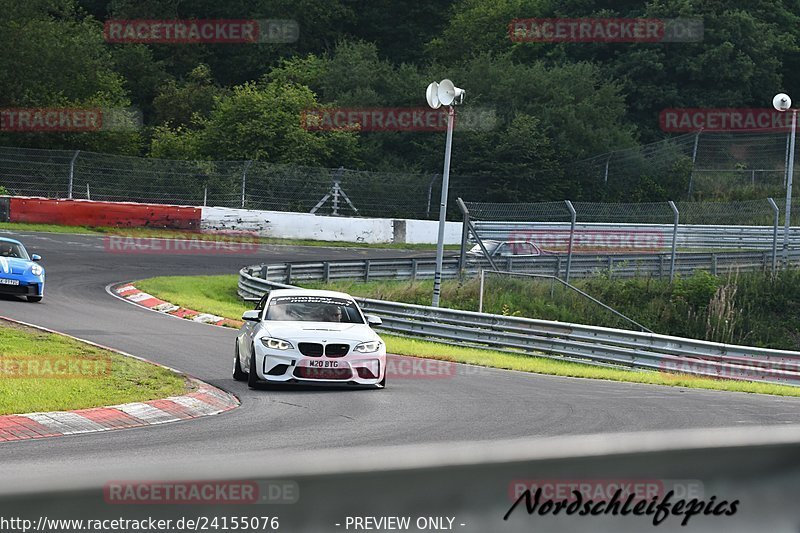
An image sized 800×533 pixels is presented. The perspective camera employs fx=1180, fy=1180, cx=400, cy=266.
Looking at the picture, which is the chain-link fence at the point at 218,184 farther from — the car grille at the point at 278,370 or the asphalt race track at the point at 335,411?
the car grille at the point at 278,370

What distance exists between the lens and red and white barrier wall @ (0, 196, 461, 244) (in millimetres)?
37438

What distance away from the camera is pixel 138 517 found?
7.84 ft

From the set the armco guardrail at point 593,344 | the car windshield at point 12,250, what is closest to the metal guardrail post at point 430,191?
the armco guardrail at point 593,344

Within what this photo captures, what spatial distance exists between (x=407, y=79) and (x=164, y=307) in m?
35.5

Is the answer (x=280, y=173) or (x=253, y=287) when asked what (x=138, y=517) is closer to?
(x=253, y=287)

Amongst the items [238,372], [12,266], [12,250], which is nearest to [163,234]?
[12,250]

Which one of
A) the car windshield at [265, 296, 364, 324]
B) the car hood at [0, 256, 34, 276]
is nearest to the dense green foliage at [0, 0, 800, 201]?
the car hood at [0, 256, 34, 276]

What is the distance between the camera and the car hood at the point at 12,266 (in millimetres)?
22266

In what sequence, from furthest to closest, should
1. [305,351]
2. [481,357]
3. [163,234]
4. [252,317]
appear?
1. [163,234]
2. [481,357]
3. [252,317]
4. [305,351]

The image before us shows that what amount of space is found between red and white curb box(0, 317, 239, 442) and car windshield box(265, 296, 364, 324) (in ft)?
6.27

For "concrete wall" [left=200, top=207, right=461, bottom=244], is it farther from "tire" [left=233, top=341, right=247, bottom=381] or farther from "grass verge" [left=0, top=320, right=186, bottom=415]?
"tire" [left=233, top=341, right=247, bottom=381]

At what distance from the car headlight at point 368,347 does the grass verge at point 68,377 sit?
2.16 metres

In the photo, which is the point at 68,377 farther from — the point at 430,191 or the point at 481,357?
the point at 430,191

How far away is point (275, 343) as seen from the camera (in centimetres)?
1397
